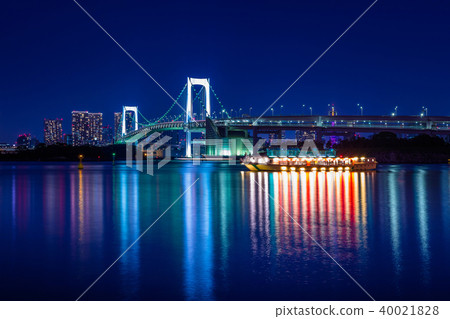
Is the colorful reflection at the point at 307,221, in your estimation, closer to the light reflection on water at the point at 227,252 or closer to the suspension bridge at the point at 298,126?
the light reflection on water at the point at 227,252

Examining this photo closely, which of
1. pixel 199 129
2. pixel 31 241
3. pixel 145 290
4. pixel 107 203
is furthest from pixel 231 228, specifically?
pixel 199 129

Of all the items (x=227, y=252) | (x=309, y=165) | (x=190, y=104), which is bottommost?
(x=227, y=252)

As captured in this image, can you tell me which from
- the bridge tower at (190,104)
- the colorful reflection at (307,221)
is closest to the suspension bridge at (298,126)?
the bridge tower at (190,104)

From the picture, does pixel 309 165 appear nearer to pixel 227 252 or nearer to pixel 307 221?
pixel 307 221

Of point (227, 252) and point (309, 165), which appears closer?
point (227, 252)

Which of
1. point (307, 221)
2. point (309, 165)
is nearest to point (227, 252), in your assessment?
point (307, 221)

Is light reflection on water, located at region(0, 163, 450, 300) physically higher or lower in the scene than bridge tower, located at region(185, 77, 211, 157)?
lower

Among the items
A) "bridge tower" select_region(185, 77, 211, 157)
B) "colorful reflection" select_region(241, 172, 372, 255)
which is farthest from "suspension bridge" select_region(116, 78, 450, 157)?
"colorful reflection" select_region(241, 172, 372, 255)

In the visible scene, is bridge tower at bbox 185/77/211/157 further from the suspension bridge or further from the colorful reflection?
the colorful reflection

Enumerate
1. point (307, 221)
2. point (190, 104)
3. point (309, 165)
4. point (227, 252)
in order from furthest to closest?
point (190, 104) < point (309, 165) < point (307, 221) < point (227, 252)

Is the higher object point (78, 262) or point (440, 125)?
point (440, 125)
